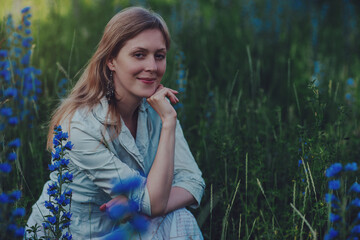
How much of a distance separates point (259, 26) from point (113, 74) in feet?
11.8

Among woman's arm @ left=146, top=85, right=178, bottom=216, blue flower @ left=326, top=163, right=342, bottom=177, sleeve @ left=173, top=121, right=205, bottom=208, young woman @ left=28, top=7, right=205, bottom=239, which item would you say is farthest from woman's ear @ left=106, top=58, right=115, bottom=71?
blue flower @ left=326, top=163, right=342, bottom=177

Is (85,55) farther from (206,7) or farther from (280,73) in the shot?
(206,7)

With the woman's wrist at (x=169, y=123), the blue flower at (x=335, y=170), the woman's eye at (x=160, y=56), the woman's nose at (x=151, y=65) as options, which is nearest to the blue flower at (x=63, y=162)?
the woman's wrist at (x=169, y=123)

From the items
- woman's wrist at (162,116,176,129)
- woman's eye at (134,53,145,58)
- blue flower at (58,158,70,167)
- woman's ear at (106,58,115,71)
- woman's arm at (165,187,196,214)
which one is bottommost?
woman's arm at (165,187,196,214)

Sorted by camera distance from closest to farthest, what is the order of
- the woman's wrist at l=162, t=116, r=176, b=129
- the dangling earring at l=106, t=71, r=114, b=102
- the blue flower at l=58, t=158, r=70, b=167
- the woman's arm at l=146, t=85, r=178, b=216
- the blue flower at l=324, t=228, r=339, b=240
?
the blue flower at l=324, t=228, r=339, b=240 → the blue flower at l=58, t=158, r=70, b=167 → the woman's arm at l=146, t=85, r=178, b=216 → the woman's wrist at l=162, t=116, r=176, b=129 → the dangling earring at l=106, t=71, r=114, b=102

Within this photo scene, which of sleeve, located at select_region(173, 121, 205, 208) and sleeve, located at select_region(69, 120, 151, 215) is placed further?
sleeve, located at select_region(173, 121, 205, 208)

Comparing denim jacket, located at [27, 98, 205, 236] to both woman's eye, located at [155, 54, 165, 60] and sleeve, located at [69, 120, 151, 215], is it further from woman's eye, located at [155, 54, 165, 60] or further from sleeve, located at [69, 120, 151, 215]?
woman's eye, located at [155, 54, 165, 60]

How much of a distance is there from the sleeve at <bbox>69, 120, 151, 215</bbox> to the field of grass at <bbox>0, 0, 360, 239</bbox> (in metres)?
0.28

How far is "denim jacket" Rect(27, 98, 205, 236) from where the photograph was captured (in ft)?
6.05

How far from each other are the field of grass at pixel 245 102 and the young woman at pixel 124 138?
17 centimetres

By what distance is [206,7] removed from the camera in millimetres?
7688

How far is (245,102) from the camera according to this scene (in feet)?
9.06

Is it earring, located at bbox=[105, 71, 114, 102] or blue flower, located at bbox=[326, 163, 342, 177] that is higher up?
earring, located at bbox=[105, 71, 114, 102]

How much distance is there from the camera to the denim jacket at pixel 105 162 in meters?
1.84
